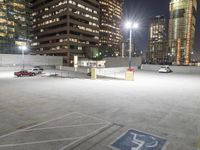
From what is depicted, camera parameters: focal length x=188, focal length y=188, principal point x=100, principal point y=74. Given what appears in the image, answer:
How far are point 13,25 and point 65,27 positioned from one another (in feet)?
105

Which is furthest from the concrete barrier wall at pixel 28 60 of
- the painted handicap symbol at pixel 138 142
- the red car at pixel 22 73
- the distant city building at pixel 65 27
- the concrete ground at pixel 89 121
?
the painted handicap symbol at pixel 138 142

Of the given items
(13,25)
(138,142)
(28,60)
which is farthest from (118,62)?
(13,25)

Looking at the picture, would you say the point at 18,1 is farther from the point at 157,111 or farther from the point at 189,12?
the point at 189,12

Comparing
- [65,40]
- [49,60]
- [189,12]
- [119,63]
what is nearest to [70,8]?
[65,40]

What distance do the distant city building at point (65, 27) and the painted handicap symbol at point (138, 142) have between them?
10139 centimetres

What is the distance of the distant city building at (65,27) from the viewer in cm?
10756

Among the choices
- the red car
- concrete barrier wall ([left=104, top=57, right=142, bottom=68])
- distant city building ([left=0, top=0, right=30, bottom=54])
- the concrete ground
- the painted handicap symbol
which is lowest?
the painted handicap symbol

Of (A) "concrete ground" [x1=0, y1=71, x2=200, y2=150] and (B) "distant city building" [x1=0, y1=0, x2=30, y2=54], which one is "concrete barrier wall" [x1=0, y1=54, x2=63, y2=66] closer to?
(A) "concrete ground" [x1=0, y1=71, x2=200, y2=150]

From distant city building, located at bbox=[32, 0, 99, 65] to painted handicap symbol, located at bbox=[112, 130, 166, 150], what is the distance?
333 feet

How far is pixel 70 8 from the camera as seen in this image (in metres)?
106

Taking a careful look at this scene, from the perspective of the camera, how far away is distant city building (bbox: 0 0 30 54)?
102 m

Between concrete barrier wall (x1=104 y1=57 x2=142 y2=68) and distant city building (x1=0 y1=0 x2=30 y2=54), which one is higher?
distant city building (x1=0 y1=0 x2=30 y2=54)

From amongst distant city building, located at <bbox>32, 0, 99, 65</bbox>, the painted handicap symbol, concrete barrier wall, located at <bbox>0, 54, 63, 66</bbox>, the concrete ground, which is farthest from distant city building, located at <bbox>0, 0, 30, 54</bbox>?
the painted handicap symbol

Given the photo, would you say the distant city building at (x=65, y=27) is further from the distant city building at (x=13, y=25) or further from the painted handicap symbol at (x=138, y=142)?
the painted handicap symbol at (x=138, y=142)
